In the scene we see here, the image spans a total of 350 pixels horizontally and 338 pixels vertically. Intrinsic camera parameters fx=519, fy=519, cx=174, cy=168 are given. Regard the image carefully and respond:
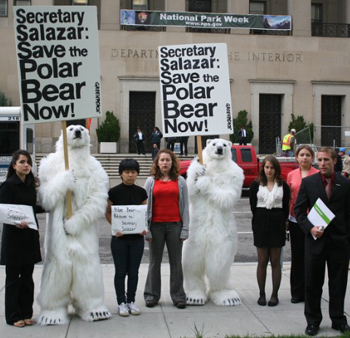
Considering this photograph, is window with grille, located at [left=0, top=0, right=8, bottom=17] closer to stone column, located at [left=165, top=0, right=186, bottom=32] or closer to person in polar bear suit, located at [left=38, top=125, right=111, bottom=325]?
stone column, located at [left=165, top=0, right=186, bottom=32]

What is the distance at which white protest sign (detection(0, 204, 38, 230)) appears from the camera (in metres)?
5.61

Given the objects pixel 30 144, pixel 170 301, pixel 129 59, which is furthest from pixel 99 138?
pixel 170 301

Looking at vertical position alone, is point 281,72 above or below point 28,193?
above

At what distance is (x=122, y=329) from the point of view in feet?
18.9

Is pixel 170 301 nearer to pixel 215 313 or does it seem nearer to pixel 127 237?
pixel 215 313

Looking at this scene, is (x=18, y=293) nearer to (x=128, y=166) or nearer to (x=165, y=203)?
(x=128, y=166)

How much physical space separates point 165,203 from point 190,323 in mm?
1480

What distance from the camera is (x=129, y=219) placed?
6133 millimetres

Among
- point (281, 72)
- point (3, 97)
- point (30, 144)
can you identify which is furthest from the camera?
point (281, 72)

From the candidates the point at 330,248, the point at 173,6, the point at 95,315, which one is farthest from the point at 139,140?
the point at 330,248

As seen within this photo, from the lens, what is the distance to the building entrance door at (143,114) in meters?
32.3

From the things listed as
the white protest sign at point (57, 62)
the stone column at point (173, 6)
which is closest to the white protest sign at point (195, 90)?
the white protest sign at point (57, 62)

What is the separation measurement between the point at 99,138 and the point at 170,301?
2432 centimetres

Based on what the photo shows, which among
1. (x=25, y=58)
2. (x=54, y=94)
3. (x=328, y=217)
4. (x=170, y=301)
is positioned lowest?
(x=170, y=301)
